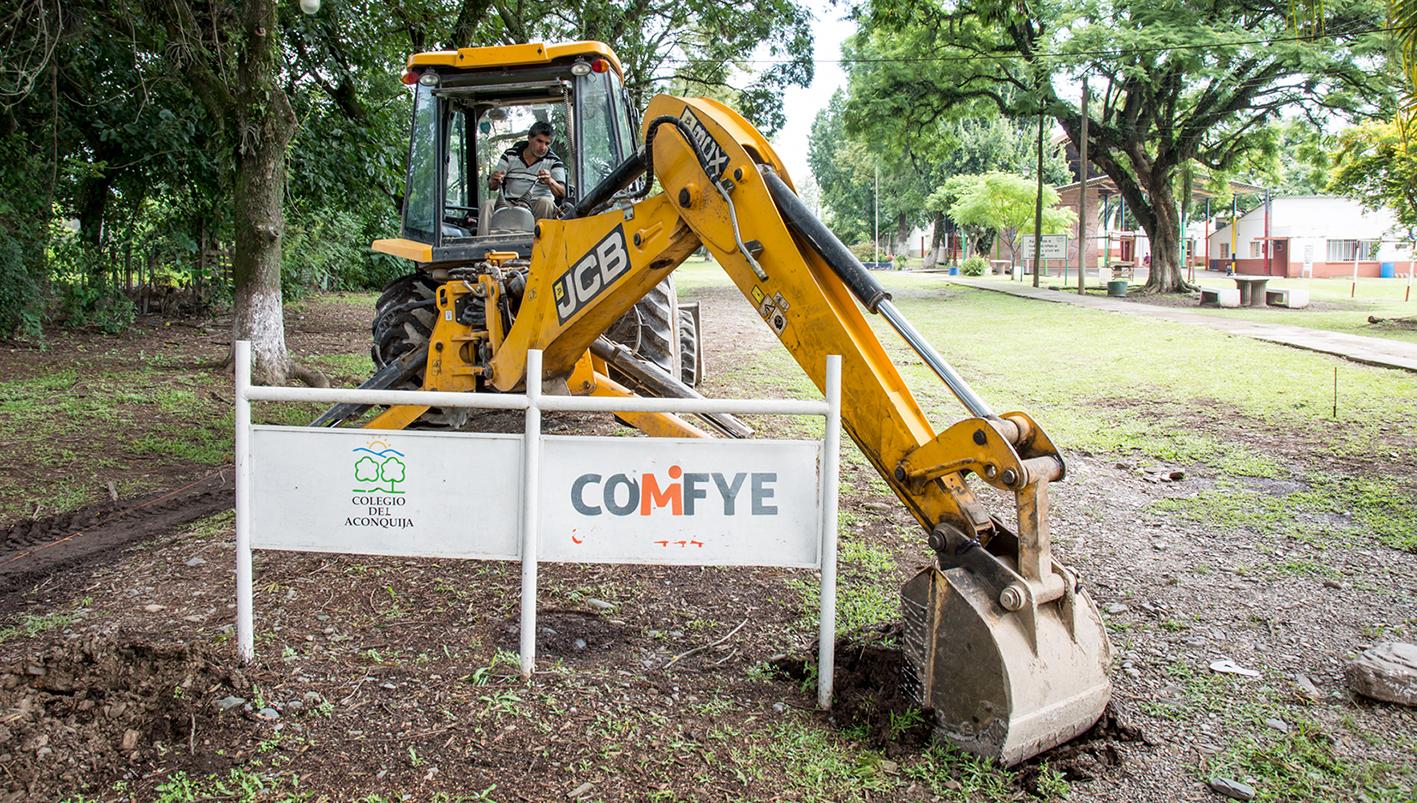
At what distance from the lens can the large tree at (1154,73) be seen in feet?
70.4

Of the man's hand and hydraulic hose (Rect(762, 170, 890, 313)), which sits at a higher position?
the man's hand

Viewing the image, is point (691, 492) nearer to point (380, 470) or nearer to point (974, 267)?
point (380, 470)

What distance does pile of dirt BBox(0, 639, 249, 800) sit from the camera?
3.12m

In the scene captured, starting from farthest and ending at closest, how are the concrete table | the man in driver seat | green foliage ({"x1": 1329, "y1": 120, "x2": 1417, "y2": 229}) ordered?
the concrete table < green foliage ({"x1": 1329, "y1": 120, "x2": 1417, "y2": 229}) < the man in driver seat

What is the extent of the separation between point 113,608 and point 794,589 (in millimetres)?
3116

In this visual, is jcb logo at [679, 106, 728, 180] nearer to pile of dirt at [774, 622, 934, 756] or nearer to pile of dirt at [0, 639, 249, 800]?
pile of dirt at [774, 622, 934, 756]

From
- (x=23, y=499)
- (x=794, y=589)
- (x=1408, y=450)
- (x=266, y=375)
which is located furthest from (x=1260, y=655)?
(x=266, y=375)

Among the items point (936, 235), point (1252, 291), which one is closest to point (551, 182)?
point (1252, 291)

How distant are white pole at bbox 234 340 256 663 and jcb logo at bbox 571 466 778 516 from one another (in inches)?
54.3

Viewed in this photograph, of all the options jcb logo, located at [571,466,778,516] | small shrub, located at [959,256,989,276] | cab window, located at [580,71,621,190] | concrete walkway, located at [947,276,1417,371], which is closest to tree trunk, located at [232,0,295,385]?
cab window, located at [580,71,621,190]

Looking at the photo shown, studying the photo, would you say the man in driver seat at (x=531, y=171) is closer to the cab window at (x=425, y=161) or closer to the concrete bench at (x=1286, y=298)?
the cab window at (x=425, y=161)

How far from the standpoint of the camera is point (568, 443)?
3717 millimetres

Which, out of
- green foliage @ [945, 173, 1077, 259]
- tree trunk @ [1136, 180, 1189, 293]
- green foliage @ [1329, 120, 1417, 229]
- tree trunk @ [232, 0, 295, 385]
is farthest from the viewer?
green foliage @ [945, 173, 1077, 259]

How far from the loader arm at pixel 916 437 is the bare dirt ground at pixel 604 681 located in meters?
0.25
